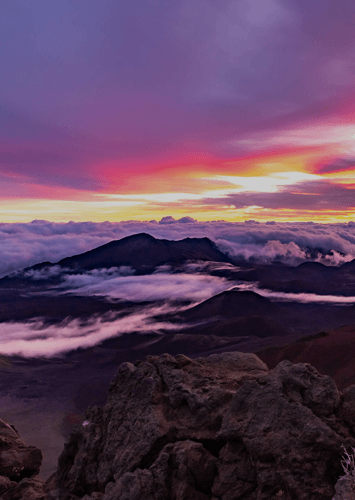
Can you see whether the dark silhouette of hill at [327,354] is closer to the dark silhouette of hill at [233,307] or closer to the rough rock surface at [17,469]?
the rough rock surface at [17,469]

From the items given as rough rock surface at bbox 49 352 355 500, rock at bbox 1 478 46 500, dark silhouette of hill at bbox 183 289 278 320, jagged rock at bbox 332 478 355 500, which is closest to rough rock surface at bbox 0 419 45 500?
rock at bbox 1 478 46 500

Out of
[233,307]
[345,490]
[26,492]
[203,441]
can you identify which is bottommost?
[233,307]

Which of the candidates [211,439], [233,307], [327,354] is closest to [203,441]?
[211,439]

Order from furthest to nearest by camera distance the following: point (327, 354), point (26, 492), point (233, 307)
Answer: point (233, 307), point (327, 354), point (26, 492)

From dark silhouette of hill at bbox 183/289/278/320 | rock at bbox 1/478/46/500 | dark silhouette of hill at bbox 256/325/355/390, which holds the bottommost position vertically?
dark silhouette of hill at bbox 183/289/278/320

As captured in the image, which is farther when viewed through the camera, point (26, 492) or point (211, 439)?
point (26, 492)

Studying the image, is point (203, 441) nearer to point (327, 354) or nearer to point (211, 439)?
point (211, 439)

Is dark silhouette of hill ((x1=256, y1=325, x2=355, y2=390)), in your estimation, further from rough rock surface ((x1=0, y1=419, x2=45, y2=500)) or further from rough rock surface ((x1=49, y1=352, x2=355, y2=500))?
rough rock surface ((x1=0, y1=419, x2=45, y2=500))
